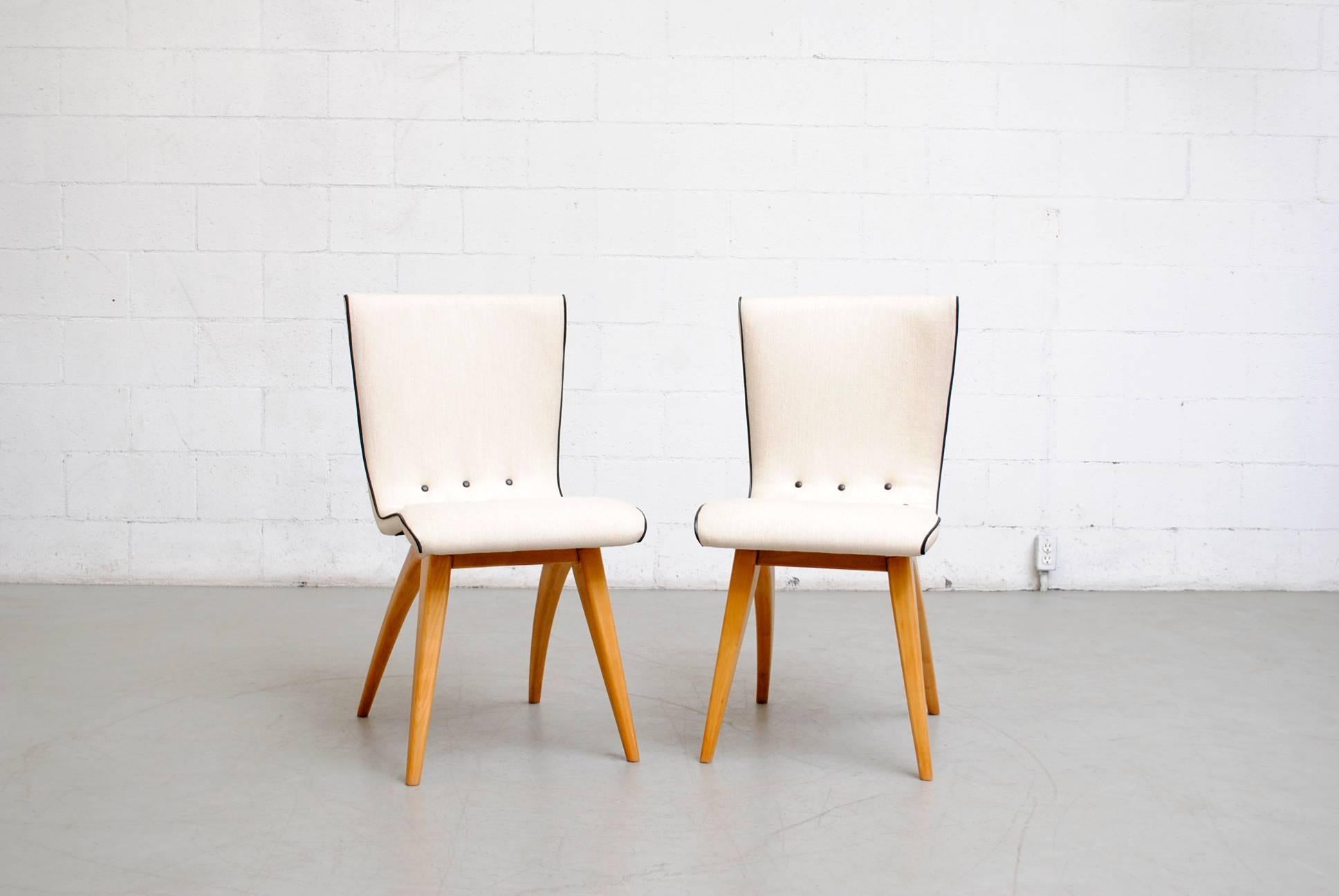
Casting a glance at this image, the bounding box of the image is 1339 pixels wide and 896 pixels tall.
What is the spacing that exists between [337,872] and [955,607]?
89.6 inches

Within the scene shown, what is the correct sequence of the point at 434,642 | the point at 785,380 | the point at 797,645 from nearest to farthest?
1. the point at 434,642
2. the point at 785,380
3. the point at 797,645

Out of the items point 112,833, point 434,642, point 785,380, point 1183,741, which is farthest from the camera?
point 785,380

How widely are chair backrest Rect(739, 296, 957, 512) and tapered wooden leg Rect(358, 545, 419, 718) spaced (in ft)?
2.36

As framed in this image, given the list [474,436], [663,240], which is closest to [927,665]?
[474,436]

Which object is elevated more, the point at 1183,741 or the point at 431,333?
the point at 431,333

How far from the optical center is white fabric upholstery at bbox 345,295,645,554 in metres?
2.29

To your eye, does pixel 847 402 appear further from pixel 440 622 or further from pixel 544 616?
pixel 440 622

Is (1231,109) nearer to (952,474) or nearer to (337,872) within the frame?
(952,474)

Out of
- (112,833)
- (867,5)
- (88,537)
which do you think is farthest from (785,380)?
(88,537)

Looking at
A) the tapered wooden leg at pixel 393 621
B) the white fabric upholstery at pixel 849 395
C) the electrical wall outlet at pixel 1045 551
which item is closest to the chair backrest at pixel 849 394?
the white fabric upholstery at pixel 849 395

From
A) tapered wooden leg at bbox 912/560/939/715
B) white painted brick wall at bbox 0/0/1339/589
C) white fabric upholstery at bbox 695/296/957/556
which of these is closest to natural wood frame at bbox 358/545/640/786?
white fabric upholstery at bbox 695/296/957/556

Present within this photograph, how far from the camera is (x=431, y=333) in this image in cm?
235

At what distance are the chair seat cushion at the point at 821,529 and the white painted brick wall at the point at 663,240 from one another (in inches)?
62.3

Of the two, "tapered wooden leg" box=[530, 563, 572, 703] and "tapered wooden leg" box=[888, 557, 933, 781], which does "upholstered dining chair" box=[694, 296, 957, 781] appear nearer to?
"tapered wooden leg" box=[888, 557, 933, 781]
